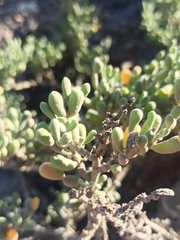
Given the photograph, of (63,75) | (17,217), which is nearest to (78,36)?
(63,75)

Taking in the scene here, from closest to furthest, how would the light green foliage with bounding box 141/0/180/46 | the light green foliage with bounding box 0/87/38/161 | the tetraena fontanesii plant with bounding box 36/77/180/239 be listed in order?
the tetraena fontanesii plant with bounding box 36/77/180/239
the light green foliage with bounding box 0/87/38/161
the light green foliage with bounding box 141/0/180/46

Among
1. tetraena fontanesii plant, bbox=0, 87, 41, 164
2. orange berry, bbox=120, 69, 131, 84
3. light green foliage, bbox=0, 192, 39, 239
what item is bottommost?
light green foliage, bbox=0, 192, 39, 239

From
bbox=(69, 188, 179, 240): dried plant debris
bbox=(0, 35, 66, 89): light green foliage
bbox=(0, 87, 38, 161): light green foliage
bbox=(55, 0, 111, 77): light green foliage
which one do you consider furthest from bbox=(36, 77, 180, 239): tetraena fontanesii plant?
bbox=(55, 0, 111, 77): light green foliage

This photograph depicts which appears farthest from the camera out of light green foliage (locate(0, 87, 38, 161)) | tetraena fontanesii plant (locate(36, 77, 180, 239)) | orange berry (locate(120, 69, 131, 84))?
orange berry (locate(120, 69, 131, 84))

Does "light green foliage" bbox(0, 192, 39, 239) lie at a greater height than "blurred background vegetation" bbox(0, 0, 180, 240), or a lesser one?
lesser

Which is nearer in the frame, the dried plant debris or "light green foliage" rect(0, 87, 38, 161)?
the dried plant debris

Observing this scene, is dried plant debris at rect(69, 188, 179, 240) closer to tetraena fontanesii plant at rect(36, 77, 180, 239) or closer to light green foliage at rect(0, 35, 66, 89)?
tetraena fontanesii plant at rect(36, 77, 180, 239)

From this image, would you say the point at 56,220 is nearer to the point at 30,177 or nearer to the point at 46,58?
the point at 30,177

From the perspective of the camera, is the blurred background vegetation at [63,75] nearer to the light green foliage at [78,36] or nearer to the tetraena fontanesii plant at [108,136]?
the light green foliage at [78,36]

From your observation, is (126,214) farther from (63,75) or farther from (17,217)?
(63,75)

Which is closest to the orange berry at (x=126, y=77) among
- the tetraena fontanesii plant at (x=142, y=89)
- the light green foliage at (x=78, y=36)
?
the tetraena fontanesii plant at (x=142, y=89)
